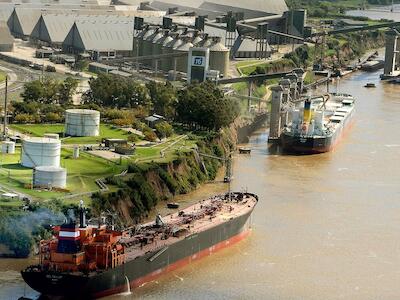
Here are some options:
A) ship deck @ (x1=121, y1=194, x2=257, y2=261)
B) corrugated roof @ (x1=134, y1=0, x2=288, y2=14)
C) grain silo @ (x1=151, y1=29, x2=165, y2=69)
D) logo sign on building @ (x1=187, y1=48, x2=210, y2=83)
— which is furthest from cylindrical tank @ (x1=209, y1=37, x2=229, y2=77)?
ship deck @ (x1=121, y1=194, x2=257, y2=261)

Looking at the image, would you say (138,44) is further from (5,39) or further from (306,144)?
(306,144)

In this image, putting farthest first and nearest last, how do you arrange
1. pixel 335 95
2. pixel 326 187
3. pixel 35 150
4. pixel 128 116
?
1. pixel 335 95
2. pixel 128 116
3. pixel 326 187
4. pixel 35 150

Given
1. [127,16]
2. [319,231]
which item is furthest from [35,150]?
[127,16]

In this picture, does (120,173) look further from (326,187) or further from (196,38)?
(196,38)

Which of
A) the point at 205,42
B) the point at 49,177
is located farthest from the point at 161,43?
the point at 49,177

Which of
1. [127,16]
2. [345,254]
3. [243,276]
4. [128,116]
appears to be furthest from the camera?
[127,16]

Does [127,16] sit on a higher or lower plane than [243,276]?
higher
